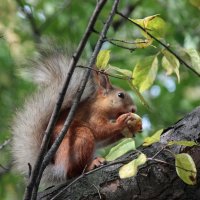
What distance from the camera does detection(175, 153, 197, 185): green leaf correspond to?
6.14 ft

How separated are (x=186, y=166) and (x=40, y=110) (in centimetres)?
124

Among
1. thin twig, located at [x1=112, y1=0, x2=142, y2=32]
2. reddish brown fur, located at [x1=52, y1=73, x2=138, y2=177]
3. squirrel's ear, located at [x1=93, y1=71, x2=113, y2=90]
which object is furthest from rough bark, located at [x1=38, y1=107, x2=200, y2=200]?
thin twig, located at [x1=112, y1=0, x2=142, y2=32]

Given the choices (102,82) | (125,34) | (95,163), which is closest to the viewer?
(95,163)

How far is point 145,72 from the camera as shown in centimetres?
199

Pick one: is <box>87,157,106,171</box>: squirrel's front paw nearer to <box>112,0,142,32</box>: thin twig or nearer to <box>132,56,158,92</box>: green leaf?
<box>132,56,158,92</box>: green leaf

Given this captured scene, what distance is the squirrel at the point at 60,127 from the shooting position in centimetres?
285

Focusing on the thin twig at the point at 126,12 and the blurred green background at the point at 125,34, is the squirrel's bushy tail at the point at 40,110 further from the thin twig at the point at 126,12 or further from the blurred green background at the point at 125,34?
the thin twig at the point at 126,12

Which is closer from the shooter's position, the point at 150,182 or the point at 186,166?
the point at 186,166

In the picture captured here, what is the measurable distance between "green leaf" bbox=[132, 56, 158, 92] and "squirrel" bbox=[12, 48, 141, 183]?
82cm

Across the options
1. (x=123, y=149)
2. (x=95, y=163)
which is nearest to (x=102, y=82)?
(x=95, y=163)

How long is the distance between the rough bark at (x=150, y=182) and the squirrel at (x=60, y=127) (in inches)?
15.4

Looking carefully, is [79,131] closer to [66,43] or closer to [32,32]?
[66,43]

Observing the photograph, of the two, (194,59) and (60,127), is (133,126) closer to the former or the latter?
(60,127)

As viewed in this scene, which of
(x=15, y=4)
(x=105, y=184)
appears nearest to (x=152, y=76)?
(x=105, y=184)
